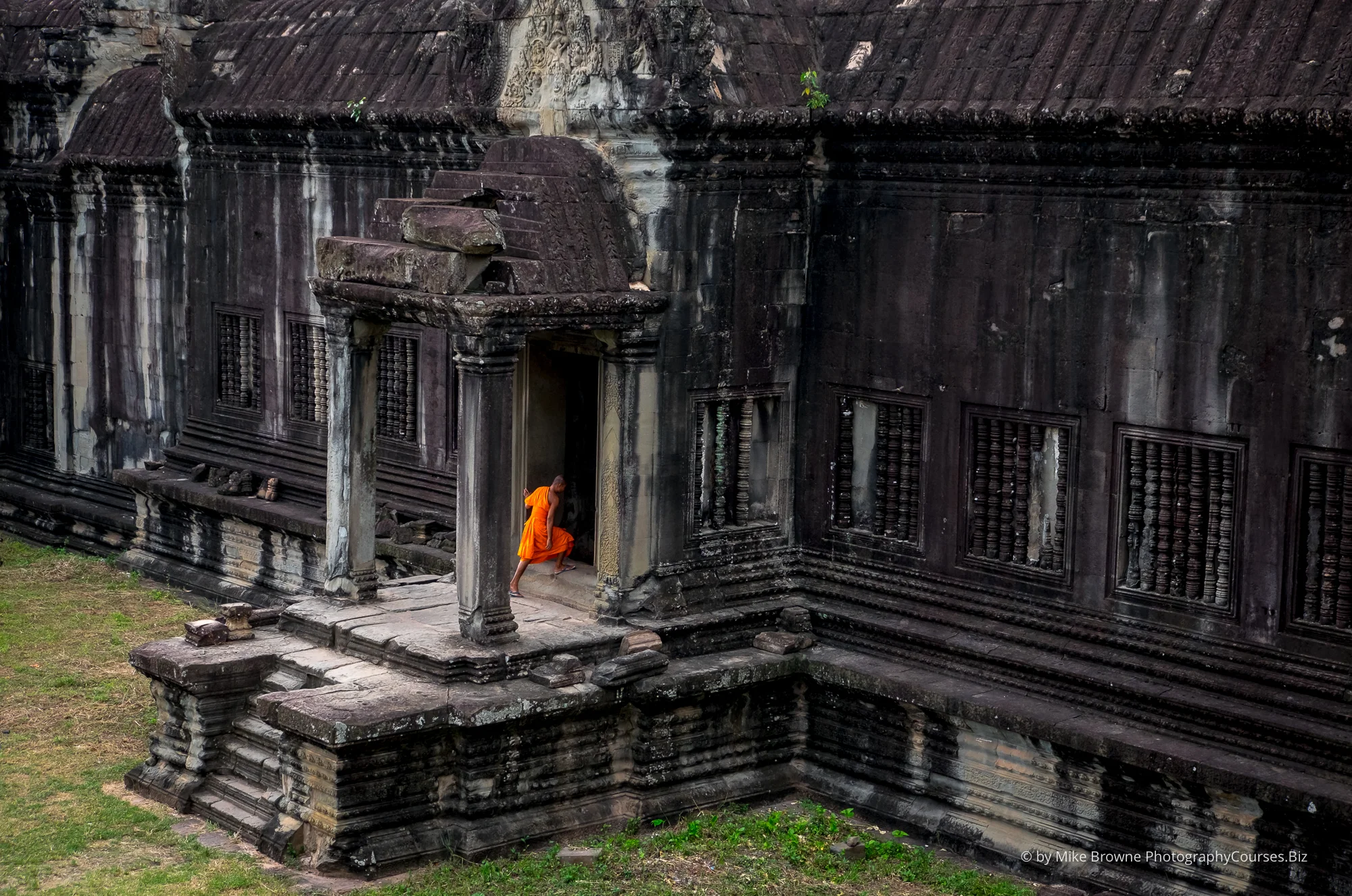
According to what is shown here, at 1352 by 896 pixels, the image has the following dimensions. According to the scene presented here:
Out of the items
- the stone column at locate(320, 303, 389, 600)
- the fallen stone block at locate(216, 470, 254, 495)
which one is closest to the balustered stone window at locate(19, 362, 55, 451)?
the fallen stone block at locate(216, 470, 254, 495)

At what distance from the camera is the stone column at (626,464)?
12.5 metres

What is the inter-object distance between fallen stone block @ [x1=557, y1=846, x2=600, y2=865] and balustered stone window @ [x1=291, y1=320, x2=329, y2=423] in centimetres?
714

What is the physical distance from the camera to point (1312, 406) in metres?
10.5

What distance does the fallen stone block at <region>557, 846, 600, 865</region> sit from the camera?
1141 centimetres

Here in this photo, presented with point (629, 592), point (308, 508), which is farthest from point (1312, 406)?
point (308, 508)

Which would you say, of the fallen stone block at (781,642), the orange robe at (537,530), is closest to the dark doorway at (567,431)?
the orange robe at (537,530)

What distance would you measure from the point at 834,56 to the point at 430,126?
3.91 meters

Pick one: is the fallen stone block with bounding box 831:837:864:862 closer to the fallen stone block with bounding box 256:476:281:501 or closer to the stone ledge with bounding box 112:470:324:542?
the stone ledge with bounding box 112:470:324:542

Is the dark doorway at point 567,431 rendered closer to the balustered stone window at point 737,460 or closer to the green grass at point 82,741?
the balustered stone window at point 737,460

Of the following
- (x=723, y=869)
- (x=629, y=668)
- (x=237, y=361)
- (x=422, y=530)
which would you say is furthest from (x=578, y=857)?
(x=237, y=361)

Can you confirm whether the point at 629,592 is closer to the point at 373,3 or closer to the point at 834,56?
the point at 834,56

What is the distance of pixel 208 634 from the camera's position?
12.9m

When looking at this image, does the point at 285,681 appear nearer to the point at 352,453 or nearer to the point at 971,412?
the point at 352,453

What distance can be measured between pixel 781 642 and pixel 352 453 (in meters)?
3.44
